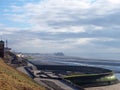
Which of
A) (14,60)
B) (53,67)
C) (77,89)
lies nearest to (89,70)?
(53,67)

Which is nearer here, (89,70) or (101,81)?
(101,81)

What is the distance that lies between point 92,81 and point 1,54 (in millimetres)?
19606

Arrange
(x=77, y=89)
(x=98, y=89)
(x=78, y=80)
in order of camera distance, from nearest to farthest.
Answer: (x=77, y=89), (x=98, y=89), (x=78, y=80)

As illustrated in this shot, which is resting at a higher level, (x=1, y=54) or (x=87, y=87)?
(x=1, y=54)

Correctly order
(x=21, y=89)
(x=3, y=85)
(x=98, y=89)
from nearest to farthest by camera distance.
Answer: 1. (x=3, y=85)
2. (x=21, y=89)
3. (x=98, y=89)

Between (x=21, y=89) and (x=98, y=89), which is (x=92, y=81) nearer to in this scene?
(x=98, y=89)

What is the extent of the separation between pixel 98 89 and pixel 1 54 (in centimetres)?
2165

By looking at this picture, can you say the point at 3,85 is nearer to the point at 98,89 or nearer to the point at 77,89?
the point at 77,89

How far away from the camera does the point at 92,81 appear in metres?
66.4

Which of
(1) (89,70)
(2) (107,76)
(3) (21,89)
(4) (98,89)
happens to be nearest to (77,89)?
(4) (98,89)

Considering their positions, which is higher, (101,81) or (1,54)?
(1,54)

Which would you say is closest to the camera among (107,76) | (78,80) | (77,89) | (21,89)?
(21,89)

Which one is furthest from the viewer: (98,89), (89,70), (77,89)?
(89,70)

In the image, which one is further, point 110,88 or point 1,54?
point 1,54
